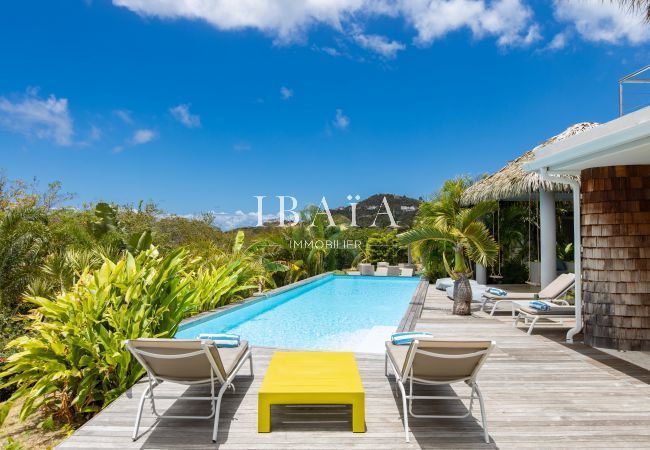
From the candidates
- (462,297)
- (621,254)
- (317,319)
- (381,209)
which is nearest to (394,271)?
(317,319)

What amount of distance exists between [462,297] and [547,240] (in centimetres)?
366

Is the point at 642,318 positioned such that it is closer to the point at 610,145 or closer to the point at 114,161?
the point at 610,145

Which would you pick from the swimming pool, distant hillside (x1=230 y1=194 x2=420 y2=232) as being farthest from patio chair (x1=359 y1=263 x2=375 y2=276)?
distant hillside (x1=230 y1=194 x2=420 y2=232)

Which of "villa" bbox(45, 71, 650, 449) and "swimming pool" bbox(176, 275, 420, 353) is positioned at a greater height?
"villa" bbox(45, 71, 650, 449)

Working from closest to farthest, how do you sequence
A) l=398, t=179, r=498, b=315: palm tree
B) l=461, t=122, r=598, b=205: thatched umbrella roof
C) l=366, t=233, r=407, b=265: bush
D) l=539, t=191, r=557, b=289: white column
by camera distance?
l=398, t=179, r=498, b=315: palm tree → l=539, t=191, r=557, b=289: white column → l=461, t=122, r=598, b=205: thatched umbrella roof → l=366, t=233, r=407, b=265: bush

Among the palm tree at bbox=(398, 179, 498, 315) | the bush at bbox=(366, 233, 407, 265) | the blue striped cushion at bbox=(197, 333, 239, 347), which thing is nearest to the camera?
the blue striped cushion at bbox=(197, 333, 239, 347)

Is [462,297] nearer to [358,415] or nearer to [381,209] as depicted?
[358,415]

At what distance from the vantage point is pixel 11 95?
3984 cm

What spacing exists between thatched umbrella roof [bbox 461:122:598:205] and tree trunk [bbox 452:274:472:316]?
3.41m

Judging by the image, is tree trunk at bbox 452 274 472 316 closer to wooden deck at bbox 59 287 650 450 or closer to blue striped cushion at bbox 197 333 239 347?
wooden deck at bbox 59 287 650 450

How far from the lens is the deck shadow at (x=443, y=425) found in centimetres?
344

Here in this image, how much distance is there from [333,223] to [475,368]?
16.1m

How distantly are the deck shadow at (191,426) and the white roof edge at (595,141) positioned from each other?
4590 millimetres

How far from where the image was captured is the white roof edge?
4723 millimetres
